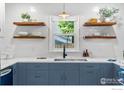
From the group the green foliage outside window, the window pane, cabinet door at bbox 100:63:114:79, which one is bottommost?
cabinet door at bbox 100:63:114:79

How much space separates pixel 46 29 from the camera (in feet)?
17.9

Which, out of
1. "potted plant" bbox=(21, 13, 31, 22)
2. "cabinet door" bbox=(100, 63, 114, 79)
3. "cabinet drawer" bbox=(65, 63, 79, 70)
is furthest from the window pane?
"cabinet door" bbox=(100, 63, 114, 79)

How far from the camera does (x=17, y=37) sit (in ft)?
17.6

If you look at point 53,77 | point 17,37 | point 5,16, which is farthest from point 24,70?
point 5,16

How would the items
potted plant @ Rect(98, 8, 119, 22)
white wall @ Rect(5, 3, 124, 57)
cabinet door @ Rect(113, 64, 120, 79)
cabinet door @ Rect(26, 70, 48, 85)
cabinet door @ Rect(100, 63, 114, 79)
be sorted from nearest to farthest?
cabinet door @ Rect(113, 64, 120, 79) < cabinet door @ Rect(100, 63, 114, 79) < cabinet door @ Rect(26, 70, 48, 85) < potted plant @ Rect(98, 8, 119, 22) < white wall @ Rect(5, 3, 124, 57)

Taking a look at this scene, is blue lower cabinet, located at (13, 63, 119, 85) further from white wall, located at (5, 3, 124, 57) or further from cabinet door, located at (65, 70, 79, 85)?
white wall, located at (5, 3, 124, 57)

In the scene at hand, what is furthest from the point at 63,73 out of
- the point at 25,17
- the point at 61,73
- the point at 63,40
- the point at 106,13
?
the point at 106,13

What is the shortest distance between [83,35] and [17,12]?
5.18 ft

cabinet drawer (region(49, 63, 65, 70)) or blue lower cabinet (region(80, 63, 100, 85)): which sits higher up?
cabinet drawer (region(49, 63, 65, 70))

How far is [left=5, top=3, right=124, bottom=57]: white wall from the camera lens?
5418mm

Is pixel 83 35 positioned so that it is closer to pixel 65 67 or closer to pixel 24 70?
pixel 65 67

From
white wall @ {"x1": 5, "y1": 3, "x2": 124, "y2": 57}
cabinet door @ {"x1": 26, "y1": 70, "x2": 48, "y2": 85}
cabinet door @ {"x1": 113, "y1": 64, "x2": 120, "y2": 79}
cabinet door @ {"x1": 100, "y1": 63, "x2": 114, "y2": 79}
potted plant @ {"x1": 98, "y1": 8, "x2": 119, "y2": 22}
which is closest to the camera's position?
cabinet door @ {"x1": 113, "y1": 64, "x2": 120, "y2": 79}
